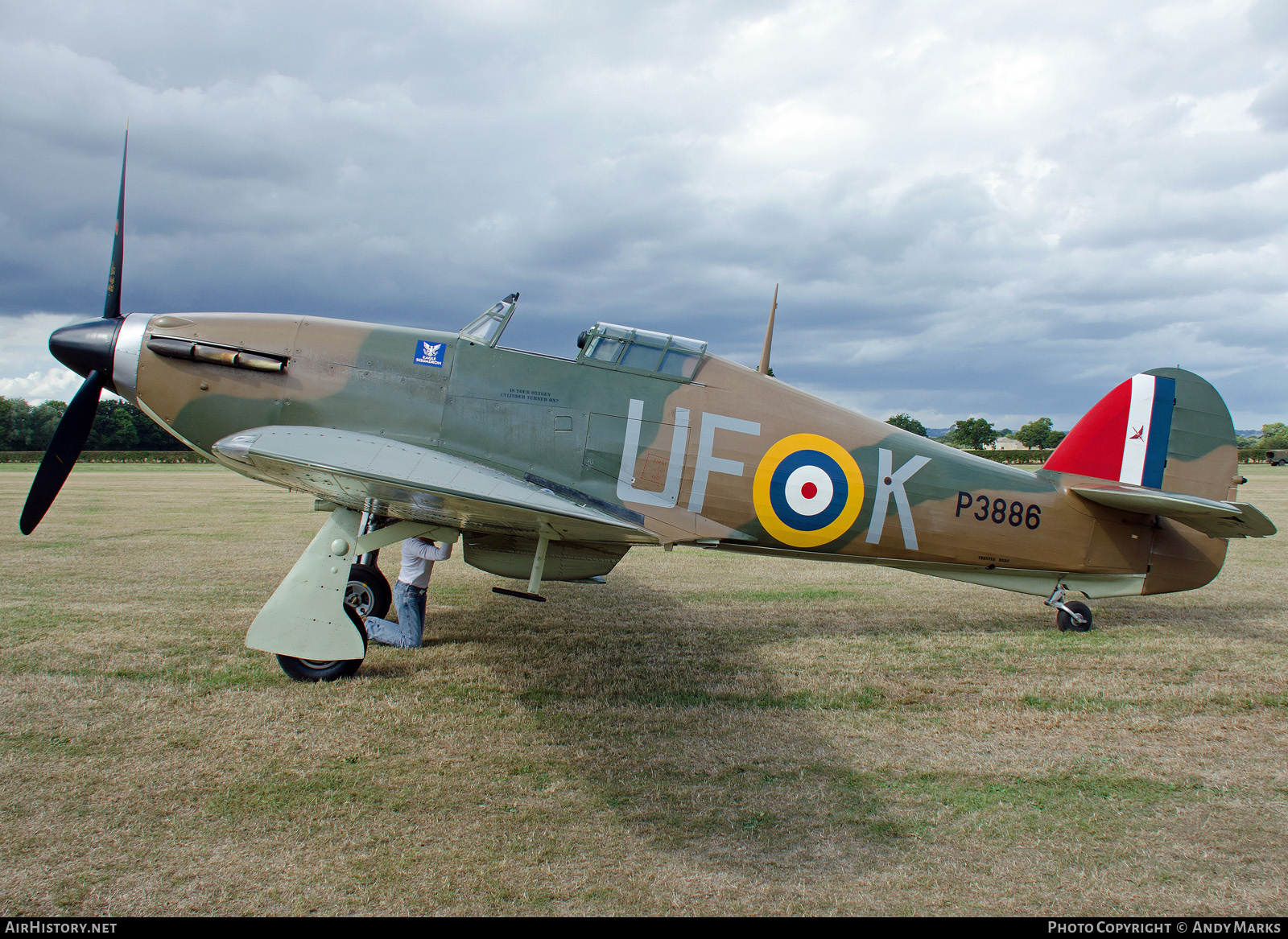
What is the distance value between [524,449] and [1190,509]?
5368 millimetres

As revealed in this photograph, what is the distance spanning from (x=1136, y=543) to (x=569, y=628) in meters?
5.23

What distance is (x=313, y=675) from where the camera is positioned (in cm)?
458

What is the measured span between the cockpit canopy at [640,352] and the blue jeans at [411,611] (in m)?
2.31

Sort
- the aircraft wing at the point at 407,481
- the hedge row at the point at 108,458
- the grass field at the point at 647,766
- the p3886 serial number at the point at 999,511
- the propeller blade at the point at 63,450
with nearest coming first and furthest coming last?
the grass field at the point at 647,766
the aircraft wing at the point at 407,481
the propeller blade at the point at 63,450
the p3886 serial number at the point at 999,511
the hedge row at the point at 108,458

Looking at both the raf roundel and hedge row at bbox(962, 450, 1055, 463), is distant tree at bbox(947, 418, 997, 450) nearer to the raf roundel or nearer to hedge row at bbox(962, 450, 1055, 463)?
hedge row at bbox(962, 450, 1055, 463)

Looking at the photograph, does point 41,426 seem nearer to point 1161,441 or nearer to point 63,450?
point 63,450

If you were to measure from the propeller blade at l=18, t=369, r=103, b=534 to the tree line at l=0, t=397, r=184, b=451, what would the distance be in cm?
5881

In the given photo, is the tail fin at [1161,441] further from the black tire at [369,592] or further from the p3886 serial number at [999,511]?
the black tire at [369,592]

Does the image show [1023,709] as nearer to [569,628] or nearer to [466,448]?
[569,628]

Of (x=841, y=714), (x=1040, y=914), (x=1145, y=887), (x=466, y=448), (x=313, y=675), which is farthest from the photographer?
(x=466, y=448)

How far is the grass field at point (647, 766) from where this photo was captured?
8.36ft

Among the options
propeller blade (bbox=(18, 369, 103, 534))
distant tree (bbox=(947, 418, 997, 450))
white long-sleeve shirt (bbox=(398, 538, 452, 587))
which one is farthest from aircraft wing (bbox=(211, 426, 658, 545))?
distant tree (bbox=(947, 418, 997, 450))

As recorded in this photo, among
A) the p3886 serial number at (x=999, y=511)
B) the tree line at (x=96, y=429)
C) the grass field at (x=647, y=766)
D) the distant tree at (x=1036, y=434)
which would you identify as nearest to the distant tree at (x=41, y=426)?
the tree line at (x=96, y=429)
